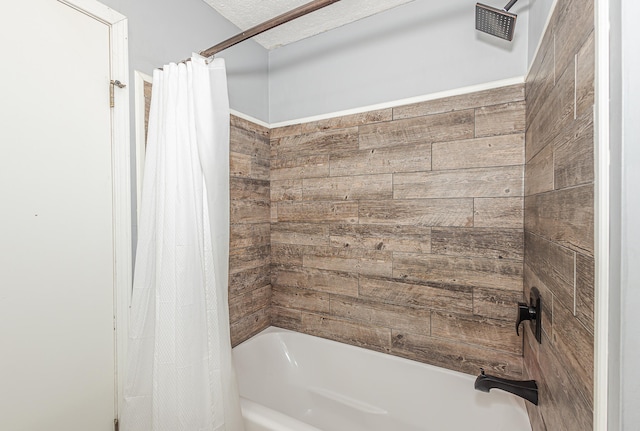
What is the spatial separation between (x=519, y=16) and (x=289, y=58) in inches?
53.5

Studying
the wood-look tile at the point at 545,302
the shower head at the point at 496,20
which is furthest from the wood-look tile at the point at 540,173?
the shower head at the point at 496,20

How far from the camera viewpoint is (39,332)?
0.96 meters

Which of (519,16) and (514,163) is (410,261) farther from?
(519,16)

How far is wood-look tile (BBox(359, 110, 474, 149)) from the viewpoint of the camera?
4.67 feet

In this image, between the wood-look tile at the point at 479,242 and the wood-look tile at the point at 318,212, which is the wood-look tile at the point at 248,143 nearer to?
the wood-look tile at the point at 318,212

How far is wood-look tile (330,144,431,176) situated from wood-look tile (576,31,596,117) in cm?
85

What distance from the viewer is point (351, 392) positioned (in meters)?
1.66

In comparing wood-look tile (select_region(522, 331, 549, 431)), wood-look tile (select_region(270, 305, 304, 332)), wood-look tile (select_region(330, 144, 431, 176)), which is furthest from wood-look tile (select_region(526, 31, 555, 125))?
wood-look tile (select_region(270, 305, 304, 332))

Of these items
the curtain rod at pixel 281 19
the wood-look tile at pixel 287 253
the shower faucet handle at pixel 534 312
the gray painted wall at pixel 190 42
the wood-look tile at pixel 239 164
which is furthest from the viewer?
the wood-look tile at pixel 287 253

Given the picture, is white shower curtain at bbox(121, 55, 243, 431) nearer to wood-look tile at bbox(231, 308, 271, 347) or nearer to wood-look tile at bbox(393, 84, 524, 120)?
wood-look tile at bbox(231, 308, 271, 347)

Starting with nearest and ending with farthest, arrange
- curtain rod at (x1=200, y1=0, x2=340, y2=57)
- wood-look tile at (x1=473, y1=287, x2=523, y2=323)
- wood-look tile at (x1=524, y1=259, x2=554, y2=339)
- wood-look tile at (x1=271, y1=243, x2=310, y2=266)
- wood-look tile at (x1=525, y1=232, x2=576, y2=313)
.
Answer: wood-look tile at (x1=525, y1=232, x2=576, y2=313) → wood-look tile at (x1=524, y1=259, x2=554, y2=339) → curtain rod at (x1=200, y1=0, x2=340, y2=57) → wood-look tile at (x1=473, y1=287, x2=523, y2=323) → wood-look tile at (x1=271, y1=243, x2=310, y2=266)

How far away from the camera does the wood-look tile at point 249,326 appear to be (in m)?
1.75

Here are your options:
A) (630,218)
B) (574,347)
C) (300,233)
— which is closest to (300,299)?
(300,233)

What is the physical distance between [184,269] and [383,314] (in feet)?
3.78
